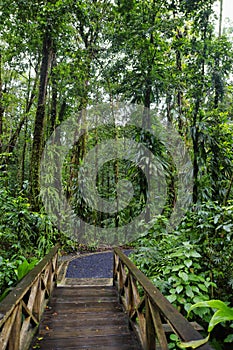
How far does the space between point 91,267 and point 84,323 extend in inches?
119

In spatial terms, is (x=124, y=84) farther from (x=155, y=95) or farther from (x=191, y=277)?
(x=191, y=277)

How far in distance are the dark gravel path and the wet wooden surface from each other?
1.40m

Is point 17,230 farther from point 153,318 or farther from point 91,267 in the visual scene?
point 153,318

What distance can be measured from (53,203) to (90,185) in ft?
6.48

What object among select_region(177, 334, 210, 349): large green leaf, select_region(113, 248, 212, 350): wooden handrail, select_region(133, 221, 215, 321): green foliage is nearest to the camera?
select_region(177, 334, 210, 349): large green leaf

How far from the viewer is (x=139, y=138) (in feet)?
19.2

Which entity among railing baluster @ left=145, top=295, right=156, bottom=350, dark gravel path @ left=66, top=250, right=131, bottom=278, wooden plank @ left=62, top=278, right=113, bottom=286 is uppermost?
railing baluster @ left=145, top=295, right=156, bottom=350

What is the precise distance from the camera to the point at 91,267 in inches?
220

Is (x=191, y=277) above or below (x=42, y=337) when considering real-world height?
above

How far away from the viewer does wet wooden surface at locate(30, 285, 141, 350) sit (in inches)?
87.5

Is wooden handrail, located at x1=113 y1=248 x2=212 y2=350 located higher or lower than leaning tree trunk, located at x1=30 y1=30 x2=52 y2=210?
lower

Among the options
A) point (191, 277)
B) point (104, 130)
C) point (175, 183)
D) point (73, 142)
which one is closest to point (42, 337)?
point (191, 277)

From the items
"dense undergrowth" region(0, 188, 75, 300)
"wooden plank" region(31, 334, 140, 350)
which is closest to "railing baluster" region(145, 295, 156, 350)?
"wooden plank" region(31, 334, 140, 350)

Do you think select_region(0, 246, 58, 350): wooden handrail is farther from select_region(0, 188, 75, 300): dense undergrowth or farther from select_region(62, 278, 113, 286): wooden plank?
select_region(62, 278, 113, 286): wooden plank
